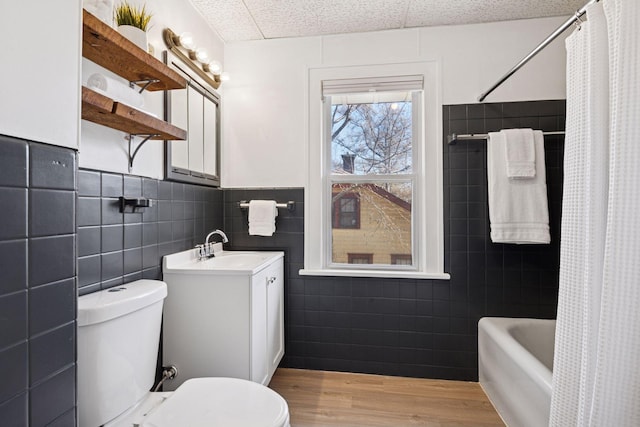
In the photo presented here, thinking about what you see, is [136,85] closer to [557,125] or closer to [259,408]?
[259,408]

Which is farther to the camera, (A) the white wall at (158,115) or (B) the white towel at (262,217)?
(B) the white towel at (262,217)

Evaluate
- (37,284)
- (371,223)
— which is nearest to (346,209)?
(371,223)

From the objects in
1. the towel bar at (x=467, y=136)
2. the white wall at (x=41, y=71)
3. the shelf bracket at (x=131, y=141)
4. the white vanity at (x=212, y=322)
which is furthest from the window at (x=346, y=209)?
the white wall at (x=41, y=71)

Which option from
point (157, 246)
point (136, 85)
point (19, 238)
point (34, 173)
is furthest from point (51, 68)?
point (157, 246)

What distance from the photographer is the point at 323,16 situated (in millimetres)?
2088

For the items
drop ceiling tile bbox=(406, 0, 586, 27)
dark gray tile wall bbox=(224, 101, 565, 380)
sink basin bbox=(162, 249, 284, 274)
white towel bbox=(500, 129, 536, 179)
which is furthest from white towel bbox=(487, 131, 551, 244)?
sink basin bbox=(162, 249, 284, 274)

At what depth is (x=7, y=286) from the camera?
2.08ft

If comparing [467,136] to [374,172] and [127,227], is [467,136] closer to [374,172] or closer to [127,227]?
[374,172]

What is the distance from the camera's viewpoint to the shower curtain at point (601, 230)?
836 mm

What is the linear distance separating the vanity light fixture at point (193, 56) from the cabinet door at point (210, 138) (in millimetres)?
146

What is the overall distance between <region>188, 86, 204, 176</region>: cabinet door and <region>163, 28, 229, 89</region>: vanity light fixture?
139 millimetres

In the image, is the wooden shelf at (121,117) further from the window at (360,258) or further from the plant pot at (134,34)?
the window at (360,258)

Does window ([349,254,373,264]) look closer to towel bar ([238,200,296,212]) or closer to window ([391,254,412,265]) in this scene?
window ([391,254,412,265])

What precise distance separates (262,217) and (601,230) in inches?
71.4
